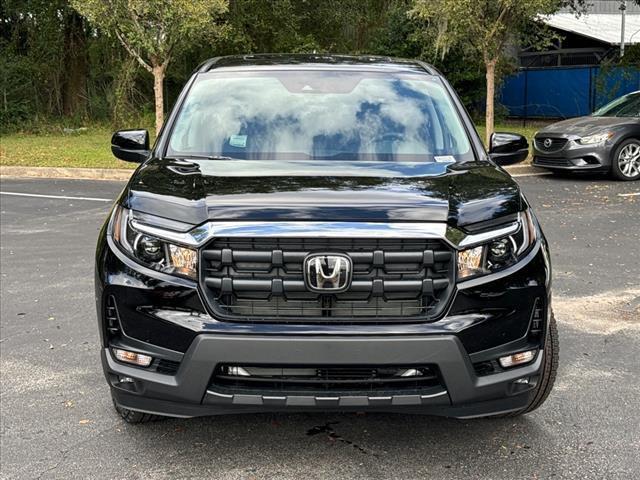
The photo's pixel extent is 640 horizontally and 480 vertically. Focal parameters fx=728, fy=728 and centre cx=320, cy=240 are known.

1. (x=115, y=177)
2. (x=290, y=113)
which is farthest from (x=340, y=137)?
(x=115, y=177)

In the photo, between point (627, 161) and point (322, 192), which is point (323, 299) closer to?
point (322, 192)

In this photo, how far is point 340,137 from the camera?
3.80 metres

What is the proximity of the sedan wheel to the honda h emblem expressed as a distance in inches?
419

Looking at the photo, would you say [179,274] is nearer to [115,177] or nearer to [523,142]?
[523,142]

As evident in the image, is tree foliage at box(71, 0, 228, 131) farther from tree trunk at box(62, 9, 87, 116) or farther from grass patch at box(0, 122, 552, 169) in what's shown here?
tree trunk at box(62, 9, 87, 116)

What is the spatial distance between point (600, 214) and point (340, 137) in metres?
6.43

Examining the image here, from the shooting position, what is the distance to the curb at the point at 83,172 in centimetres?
1342

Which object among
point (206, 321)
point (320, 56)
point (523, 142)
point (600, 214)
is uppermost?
point (320, 56)

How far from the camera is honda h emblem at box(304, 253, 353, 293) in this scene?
8.83 ft

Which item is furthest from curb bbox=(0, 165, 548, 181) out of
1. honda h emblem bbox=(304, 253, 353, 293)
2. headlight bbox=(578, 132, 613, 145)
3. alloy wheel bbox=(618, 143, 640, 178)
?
honda h emblem bbox=(304, 253, 353, 293)

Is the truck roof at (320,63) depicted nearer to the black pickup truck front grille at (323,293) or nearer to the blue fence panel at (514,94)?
the black pickup truck front grille at (323,293)

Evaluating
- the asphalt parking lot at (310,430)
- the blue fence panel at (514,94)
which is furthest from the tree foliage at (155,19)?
the blue fence panel at (514,94)

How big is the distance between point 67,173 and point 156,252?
1185 cm

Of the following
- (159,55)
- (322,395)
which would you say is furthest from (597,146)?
(322,395)
